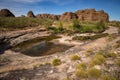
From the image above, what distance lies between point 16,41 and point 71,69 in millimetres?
33668

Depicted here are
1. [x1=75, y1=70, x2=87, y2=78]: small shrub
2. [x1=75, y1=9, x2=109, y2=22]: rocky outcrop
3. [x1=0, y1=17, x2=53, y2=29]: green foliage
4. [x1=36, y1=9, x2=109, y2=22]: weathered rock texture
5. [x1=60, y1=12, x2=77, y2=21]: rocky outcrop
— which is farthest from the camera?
[x1=60, y1=12, x2=77, y2=21]: rocky outcrop

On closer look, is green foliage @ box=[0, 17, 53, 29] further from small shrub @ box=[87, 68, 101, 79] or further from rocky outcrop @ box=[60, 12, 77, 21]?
rocky outcrop @ box=[60, 12, 77, 21]

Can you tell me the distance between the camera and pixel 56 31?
58562 millimetres

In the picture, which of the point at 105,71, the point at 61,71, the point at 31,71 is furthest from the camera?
the point at 31,71

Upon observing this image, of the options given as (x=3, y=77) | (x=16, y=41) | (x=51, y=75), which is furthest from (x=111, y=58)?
(x=16, y=41)

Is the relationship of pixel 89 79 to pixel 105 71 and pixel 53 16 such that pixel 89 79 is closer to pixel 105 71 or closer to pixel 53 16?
pixel 105 71

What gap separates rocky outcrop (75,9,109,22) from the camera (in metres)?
130

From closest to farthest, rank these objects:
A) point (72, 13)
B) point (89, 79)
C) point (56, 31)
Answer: point (89, 79), point (56, 31), point (72, 13)

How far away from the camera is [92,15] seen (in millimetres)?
135625

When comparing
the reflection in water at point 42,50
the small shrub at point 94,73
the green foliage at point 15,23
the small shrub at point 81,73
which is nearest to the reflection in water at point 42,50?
the reflection in water at point 42,50

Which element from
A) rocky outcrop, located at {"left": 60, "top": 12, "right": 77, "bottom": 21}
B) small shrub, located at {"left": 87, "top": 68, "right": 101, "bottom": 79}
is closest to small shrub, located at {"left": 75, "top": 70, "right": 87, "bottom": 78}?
small shrub, located at {"left": 87, "top": 68, "right": 101, "bottom": 79}

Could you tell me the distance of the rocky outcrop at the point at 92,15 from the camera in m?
130

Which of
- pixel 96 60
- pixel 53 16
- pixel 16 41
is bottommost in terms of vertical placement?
pixel 16 41

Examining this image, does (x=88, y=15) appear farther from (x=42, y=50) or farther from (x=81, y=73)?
(x=81, y=73)
